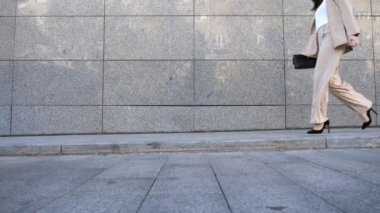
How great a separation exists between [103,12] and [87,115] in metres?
2.06

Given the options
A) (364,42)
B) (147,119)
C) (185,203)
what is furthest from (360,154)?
(147,119)

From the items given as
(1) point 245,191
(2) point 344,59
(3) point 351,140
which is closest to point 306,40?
(2) point 344,59

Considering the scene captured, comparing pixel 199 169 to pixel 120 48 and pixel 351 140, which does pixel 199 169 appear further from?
pixel 120 48

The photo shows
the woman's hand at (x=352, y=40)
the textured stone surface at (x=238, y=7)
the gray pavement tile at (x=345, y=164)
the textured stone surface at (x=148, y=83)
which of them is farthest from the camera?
the textured stone surface at (x=238, y=7)

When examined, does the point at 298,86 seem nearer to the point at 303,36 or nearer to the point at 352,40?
the point at 303,36

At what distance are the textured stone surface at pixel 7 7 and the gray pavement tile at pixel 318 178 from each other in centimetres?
628

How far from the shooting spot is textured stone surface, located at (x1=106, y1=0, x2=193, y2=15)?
7.94 m

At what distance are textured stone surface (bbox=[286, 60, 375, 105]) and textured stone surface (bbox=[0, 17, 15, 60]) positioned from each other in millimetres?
5410

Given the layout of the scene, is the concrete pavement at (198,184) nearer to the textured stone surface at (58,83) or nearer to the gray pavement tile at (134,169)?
the gray pavement tile at (134,169)

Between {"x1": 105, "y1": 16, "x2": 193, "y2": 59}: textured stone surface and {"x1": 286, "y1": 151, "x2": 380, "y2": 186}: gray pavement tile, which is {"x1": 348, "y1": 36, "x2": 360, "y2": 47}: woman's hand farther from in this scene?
{"x1": 105, "y1": 16, "x2": 193, "y2": 59}: textured stone surface

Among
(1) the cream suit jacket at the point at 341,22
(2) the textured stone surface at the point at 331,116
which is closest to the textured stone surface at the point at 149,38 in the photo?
(2) the textured stone surface at the point at 331,116

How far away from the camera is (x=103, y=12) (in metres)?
7.93

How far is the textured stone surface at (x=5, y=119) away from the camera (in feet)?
25.1

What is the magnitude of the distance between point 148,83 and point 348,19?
3779 mm
